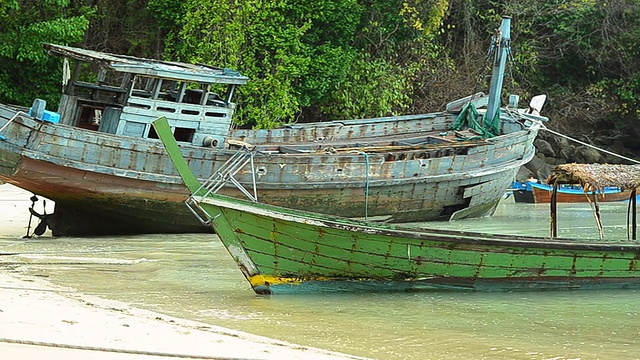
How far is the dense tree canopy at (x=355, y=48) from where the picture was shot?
871 inches

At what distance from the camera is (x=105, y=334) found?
7.16 meters

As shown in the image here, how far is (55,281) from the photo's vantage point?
1038 centimetres

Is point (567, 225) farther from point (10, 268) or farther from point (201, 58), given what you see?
point (10, 268)

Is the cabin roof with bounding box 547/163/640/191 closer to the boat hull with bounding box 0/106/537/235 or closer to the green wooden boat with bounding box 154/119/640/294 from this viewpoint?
the green wooden boat with bounding box 154/119/640/294

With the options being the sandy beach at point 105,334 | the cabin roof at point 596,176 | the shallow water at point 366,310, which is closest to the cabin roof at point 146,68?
the shallow water at point 366,310

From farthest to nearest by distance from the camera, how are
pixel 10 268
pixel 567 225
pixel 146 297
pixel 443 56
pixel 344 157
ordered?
pixel 443 56 < pixel 567 225 < pixel 344 157 < pixel 10 268 < pixel 146 297

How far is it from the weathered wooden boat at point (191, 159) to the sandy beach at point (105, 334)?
3557mm

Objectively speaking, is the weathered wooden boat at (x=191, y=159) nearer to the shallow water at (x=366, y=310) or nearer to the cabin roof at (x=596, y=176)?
the shallow water at (x=366, y=310)

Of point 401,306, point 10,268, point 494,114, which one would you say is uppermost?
point 494,114

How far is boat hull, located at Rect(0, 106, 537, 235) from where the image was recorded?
13531 millimetres

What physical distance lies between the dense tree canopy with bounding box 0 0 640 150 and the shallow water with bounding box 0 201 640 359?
31.9ft

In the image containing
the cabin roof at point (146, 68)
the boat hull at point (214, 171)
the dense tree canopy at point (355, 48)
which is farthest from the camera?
the dense tree canopy at point (355, 48)

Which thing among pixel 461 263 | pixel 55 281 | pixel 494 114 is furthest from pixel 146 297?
pixel 494 114

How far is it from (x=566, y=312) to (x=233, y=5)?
14200 millimetres
